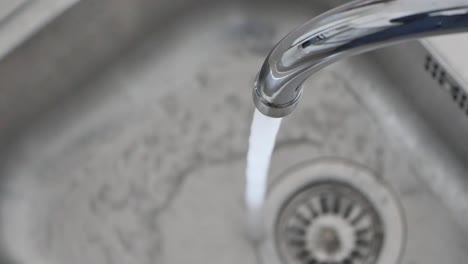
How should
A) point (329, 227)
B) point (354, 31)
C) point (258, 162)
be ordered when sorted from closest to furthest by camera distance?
point (354, 31) → point (258, 162) → point (329, 227)

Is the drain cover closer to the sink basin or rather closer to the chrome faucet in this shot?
the sink basin

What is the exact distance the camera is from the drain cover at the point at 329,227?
Result: 2.24 ft

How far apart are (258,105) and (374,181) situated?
1.13ft

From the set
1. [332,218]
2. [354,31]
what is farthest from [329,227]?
[354,31]

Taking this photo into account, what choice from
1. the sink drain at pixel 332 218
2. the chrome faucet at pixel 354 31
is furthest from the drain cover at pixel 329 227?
the chrome faucet at pixel 354 31

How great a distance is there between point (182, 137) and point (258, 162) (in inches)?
A: 7.9

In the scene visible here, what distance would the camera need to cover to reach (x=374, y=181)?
0.70 m

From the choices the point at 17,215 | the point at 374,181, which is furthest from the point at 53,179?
the point at 374,181

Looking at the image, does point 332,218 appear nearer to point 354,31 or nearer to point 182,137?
point 182,137

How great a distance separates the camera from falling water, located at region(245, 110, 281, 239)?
0.47m

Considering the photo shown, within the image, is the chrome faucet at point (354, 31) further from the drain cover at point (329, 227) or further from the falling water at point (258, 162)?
the drain cover at point (329, 227)

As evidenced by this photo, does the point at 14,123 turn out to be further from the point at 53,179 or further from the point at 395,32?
the point at 395,32

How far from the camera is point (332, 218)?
0.70 m

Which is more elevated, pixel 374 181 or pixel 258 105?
pixel 374 181
